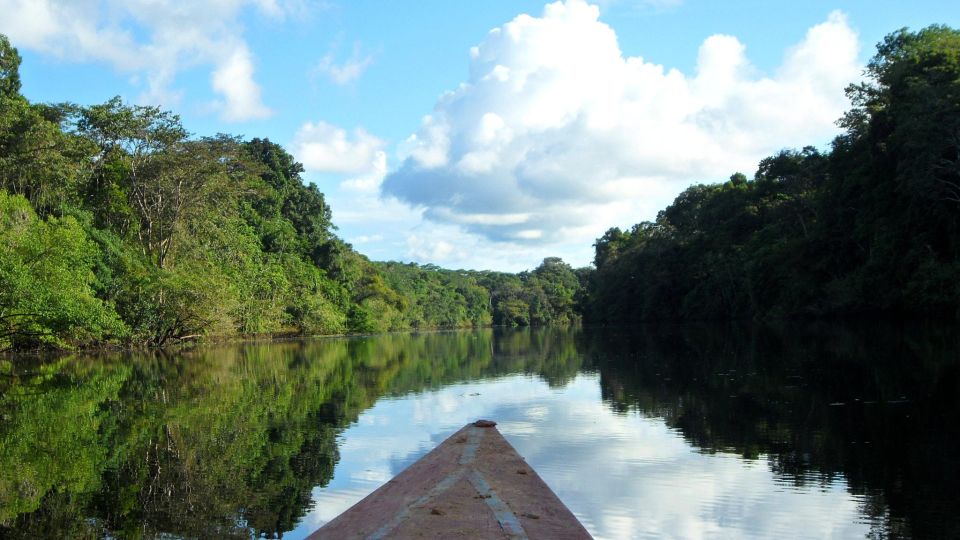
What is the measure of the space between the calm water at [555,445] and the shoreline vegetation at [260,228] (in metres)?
9.53

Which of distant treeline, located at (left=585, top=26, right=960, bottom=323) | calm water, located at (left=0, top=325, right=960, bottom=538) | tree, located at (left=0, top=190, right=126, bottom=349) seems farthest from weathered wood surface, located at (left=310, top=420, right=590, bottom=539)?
distant treeline, located at (left=585, top=26, right=960, bottom=323)

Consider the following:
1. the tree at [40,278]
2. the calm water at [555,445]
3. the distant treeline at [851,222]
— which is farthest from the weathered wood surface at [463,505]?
the distant treeline at [851,222]

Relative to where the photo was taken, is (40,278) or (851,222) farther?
(851,222)

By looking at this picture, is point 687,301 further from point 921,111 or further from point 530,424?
point 530,424

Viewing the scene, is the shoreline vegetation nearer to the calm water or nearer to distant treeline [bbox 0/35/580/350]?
distant treeline [bbox 0/35/580/350]

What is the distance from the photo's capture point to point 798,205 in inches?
1786

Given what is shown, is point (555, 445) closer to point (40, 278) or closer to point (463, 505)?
point (463, 505)

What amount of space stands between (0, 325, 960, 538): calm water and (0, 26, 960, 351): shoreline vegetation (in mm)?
9532

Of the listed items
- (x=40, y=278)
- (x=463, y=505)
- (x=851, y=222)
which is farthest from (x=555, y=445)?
(x=851, y=222)

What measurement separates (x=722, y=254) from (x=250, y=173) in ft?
111

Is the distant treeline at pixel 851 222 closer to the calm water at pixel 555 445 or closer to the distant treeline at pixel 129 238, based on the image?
the calm water at pixel 555 445

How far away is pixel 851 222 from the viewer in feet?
120

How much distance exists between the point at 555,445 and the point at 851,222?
108 ft

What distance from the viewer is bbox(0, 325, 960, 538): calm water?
5812mm
